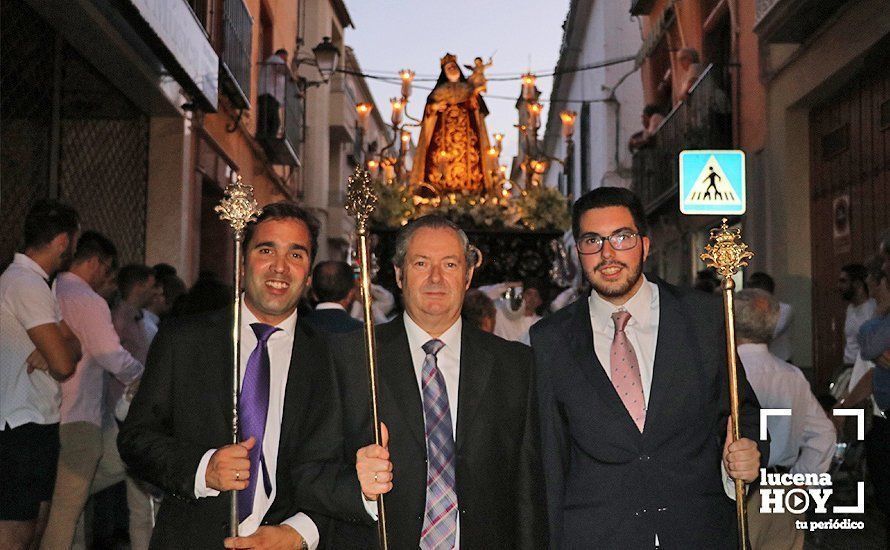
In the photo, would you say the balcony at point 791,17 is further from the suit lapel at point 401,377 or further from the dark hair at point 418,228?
the suit lapel at point 401,377

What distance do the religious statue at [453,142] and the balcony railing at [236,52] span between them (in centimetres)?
260

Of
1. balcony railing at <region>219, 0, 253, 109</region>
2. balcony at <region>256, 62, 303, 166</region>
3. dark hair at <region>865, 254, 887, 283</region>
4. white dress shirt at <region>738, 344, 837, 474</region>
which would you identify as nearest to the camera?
white dress shirt at <region>738, 344, 837, 474</region>

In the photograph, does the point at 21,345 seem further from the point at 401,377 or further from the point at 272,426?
the point at 401,377

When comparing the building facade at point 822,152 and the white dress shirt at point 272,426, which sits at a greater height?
the building facade at point 822,152

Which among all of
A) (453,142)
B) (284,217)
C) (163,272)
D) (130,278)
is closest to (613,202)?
(284,217)

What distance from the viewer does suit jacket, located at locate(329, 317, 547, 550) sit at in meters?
3.17

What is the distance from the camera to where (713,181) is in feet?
28.2

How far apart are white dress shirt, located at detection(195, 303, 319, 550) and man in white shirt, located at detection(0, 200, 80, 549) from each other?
5.49 ft

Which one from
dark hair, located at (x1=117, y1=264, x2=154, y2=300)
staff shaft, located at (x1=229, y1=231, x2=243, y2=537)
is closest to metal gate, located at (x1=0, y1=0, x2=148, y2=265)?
dark hair, located at (x1=117, y1=264, x2=154, y2=300)

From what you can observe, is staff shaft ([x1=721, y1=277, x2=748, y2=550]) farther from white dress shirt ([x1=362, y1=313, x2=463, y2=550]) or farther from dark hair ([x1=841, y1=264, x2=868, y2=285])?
dark hair ([x1=841, y1=264, x2=868, y2=285])

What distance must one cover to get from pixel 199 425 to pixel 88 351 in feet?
8.41

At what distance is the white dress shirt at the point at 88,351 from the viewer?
552 cm

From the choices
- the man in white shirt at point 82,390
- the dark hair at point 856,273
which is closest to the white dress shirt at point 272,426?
the man in white shirt at point 82,390

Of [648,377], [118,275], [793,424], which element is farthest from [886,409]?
[118,275]
